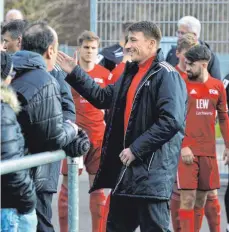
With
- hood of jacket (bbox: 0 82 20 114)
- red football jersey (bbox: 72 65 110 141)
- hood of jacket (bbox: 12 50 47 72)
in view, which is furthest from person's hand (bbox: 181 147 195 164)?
hood of jacket (bbox: 0 82 20 114)

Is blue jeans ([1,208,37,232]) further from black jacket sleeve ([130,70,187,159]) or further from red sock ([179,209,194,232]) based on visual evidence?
red sock ([179,209,194,232])

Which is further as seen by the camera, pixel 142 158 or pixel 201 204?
pixel 201 204

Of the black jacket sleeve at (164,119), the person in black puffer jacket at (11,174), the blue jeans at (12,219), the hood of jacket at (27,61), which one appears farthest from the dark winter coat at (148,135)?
the person in black puffer jacket at (11,174)

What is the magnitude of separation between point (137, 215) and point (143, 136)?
0.63 metres

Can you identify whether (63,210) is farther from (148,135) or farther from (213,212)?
(148,135)

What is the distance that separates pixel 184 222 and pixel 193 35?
7.23 feet

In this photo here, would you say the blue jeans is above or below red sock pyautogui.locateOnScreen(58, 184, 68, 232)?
above

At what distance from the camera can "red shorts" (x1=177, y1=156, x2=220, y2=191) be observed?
9375 millimetres

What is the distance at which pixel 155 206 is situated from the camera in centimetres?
736

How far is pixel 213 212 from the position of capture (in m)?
9.79

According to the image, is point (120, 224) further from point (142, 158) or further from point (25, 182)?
point (25, 182)

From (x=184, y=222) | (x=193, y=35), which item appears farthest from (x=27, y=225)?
(x=193, y=35)

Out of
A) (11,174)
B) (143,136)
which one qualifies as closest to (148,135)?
(143,136)

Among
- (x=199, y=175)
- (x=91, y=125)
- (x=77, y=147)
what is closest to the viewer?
(x=77, y=147)
